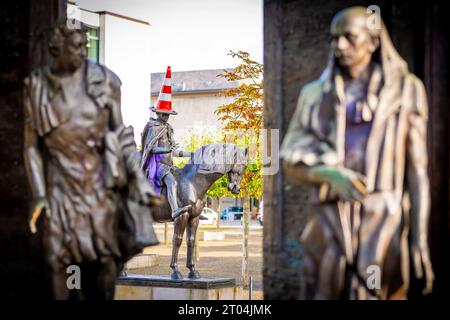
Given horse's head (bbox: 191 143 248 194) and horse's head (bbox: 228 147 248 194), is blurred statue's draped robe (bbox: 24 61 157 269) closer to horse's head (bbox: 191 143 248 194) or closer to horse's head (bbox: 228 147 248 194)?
horse's head (bbox: 191 143 248 194)

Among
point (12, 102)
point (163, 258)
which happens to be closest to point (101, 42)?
point (163, 258)

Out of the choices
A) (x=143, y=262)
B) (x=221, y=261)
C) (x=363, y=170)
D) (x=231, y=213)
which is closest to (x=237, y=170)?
(x=143, y=262)

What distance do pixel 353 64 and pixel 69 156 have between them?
9.08ft

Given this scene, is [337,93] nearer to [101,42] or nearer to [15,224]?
[15,224]

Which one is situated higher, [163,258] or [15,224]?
[15,224]

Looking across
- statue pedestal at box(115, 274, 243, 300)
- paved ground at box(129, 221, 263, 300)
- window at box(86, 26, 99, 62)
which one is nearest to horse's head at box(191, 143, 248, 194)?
paved ground at box(129, 221, 263, 300)

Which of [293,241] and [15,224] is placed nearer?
[293,241]

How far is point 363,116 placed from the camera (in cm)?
836

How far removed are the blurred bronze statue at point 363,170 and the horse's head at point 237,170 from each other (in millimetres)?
10084

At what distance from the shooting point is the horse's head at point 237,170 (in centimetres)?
1859

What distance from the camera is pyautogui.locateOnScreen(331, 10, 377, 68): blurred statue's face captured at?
8211 millimetres

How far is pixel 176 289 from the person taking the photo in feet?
54.2

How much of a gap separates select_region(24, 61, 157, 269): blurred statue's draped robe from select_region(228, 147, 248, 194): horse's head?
865 cm

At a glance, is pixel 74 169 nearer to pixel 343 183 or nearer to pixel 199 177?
pixel 343 183
